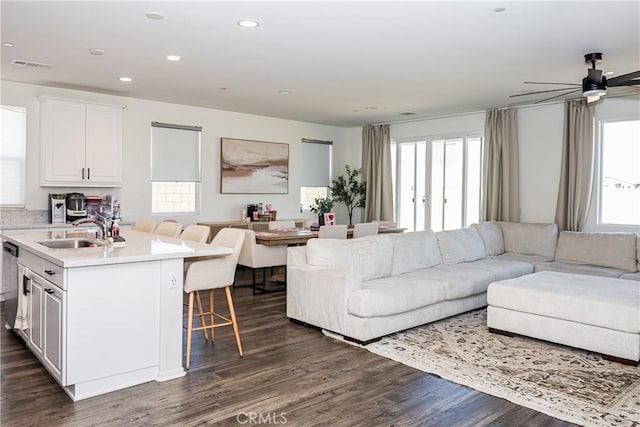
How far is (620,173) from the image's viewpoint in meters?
6.53

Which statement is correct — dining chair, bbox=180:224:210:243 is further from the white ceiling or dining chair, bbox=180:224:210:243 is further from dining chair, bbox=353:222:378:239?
dining chair, bbox=353:222:378:239

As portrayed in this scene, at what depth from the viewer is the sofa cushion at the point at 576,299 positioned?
3.85 metres

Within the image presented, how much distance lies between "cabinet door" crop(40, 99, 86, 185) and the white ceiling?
351 millimetres

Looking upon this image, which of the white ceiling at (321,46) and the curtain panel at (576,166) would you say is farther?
the curtain panel at (576,166)

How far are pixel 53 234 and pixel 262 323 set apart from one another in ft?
6.95

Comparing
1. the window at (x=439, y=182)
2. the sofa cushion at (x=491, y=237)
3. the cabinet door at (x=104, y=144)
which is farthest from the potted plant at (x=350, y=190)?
the cabinet door at (x=104, y=144)

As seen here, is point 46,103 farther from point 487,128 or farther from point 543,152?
point 543,152

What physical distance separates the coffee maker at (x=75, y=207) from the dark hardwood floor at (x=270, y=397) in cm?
246

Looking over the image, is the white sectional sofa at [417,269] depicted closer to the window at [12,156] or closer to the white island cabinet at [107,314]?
the white island cabinet at [107,314]

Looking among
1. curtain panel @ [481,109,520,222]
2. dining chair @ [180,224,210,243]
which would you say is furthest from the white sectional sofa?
dining chair @ [180,224,210,243]

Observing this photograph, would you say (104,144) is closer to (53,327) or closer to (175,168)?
(175,168)

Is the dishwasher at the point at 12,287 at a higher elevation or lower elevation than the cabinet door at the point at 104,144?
lower

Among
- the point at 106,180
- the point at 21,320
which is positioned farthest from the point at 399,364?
the point at 106,180

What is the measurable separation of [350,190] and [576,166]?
4.10 metres
